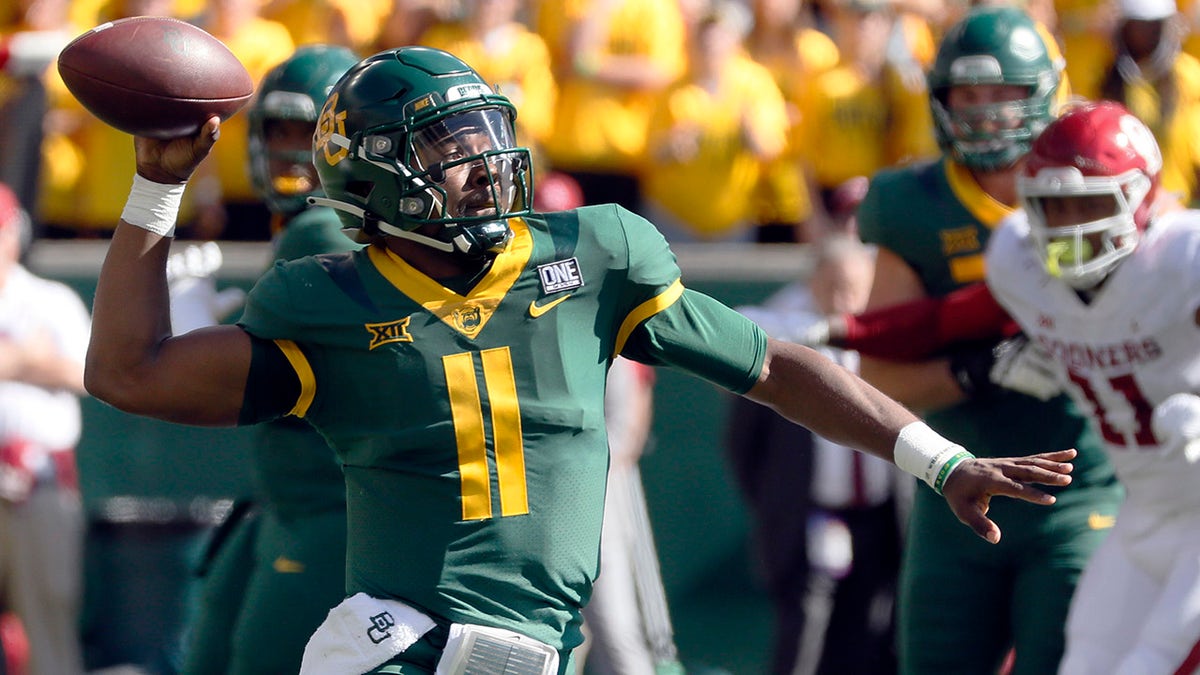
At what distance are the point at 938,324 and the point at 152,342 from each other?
7.66ft

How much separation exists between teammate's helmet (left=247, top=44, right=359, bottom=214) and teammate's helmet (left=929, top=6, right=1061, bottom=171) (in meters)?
1.59

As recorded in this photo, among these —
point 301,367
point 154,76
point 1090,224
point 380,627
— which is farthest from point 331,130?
point 1090,224

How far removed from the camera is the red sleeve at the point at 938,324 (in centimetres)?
461

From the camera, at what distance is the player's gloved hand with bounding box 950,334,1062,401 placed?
4.46 m

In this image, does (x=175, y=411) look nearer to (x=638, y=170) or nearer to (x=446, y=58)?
(x=446, y=58)

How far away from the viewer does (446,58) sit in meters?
3.19

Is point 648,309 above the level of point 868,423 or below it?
above

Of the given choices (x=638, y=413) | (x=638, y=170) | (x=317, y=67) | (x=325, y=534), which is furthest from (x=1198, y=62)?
(x=325, y=534)

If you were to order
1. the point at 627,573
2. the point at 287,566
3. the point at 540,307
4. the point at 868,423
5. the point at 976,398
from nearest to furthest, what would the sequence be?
the point at 540,307 < the point at 868,423 < the point at 287,566 < the point at 976,398 < the point at 627,573

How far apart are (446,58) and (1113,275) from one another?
6.17 ft

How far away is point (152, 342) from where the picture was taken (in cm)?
289

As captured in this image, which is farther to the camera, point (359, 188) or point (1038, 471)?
point (359, 188)

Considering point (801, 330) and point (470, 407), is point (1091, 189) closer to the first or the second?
point (801, 330)

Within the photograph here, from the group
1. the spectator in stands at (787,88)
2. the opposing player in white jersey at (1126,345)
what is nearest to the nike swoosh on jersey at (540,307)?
the opposing player in white jersey at (1126,345)
